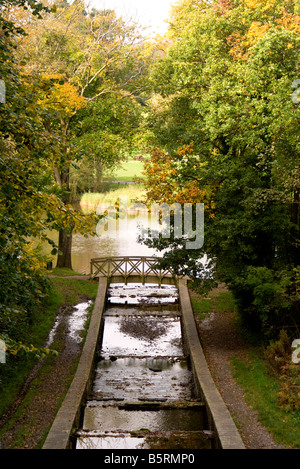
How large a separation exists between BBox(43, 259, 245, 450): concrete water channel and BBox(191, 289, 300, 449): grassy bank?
2.55 feet

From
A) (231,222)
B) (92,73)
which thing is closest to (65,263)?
(92,73)

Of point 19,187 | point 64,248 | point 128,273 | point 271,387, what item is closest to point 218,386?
point 271,387

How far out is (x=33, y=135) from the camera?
7.68m

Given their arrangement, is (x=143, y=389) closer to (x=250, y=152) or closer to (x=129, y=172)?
(x=250, y=152)

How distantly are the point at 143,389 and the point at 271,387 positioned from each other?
3.38 metres

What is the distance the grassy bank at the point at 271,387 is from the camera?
356 inches

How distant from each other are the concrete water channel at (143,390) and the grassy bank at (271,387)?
0.78 metres

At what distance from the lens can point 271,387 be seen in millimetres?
10953

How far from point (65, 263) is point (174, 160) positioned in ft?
38.3

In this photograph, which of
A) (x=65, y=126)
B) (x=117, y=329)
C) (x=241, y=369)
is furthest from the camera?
(x=65, y=126)

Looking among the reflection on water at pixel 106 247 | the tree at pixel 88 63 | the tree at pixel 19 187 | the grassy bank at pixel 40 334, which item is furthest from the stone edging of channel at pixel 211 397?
the reflection on water at pixel 106 247

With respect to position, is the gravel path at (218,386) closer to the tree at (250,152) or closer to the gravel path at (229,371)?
the gravel path at (229,371)
